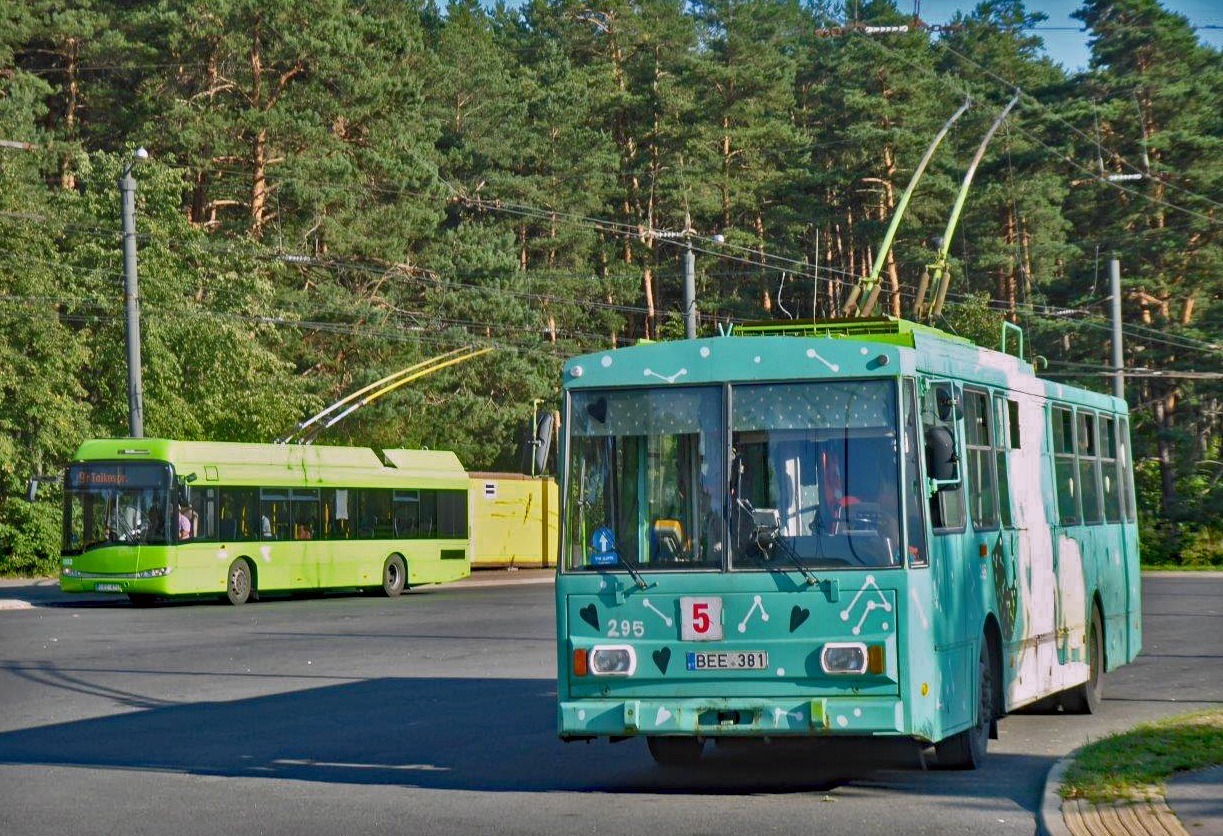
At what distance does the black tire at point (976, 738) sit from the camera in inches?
475

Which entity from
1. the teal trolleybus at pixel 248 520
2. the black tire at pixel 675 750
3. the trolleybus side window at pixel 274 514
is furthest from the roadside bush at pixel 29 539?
the black tire at pixel 675 750

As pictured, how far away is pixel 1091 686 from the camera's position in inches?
624

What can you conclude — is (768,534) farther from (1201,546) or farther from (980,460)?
(1201,546)

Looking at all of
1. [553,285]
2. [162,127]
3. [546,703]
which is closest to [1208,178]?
[553,285]

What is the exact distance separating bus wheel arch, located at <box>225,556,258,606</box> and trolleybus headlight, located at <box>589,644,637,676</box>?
1040 inches

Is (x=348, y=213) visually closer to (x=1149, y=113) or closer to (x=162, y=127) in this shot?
(x=162, y=127)

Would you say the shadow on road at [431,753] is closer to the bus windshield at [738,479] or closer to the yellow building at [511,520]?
the bus windshield at [738,479]

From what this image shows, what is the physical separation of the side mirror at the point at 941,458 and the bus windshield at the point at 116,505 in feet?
85.5

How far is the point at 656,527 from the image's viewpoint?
11.5 metres

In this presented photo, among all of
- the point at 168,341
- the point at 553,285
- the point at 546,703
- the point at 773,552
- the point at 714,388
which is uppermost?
the point at 553,285

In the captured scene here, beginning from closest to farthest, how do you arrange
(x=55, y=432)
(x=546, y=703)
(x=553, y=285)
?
(x=546, y=703) < (x=55, y=432) < (x=553, y=285)

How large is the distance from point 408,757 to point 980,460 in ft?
13.8

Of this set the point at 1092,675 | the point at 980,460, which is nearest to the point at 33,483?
the point at 1092,675

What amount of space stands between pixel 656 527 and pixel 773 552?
716 millimetres
